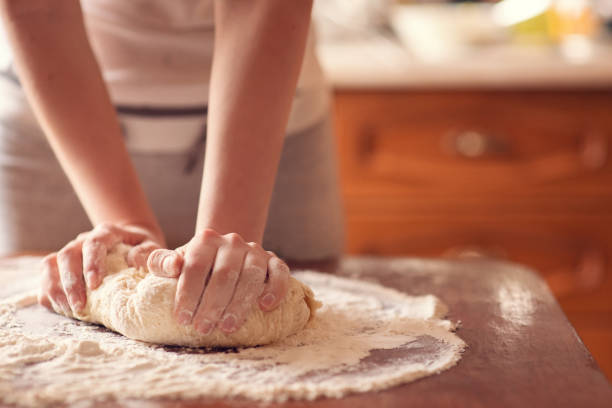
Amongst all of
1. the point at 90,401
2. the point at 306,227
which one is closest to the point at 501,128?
the point at 306,227

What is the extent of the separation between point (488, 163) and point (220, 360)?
1064mm

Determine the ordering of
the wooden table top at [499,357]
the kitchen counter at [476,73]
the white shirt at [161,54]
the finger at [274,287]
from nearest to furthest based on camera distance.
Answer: the wooden table top at [499,357] < the finger at [274,287] < the white shirt at [161,54] < the kitchen counter at [476,73]

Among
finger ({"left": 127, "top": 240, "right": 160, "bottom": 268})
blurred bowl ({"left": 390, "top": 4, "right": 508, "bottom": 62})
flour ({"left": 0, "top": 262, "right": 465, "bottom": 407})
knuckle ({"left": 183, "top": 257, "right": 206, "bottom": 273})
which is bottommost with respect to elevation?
flour ({"left": 0, "top": 262, "right": 465, "bottom": 407})

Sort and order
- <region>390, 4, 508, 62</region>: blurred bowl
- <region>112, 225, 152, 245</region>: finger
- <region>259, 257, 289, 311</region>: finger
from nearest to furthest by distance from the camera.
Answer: <region>259, 257, 289, 311</region>: finger < <region>112, 225, 152, 245</region>: finger < <region>390, 4, 508, 62</region>: blurred bowl

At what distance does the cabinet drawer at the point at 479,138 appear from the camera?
4.61 feet

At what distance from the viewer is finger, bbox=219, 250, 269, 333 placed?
49 cm

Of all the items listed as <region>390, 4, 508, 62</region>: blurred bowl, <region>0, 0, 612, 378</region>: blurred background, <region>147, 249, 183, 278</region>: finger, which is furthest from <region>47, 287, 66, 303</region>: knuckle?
<region>390, 4, 508, 62</region>: blurred bowl

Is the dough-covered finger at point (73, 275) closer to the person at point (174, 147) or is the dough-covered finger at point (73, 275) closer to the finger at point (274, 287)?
the person at point (174, 147)

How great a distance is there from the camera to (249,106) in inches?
23.8

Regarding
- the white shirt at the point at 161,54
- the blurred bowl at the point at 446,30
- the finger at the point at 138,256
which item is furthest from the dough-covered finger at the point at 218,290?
the blurred bowl at the point at 446,30

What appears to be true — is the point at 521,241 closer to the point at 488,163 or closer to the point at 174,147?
the point at 488,163

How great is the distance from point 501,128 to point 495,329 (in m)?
0.93

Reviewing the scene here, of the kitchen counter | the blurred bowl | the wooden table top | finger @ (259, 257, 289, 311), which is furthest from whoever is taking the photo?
the blurred bowl

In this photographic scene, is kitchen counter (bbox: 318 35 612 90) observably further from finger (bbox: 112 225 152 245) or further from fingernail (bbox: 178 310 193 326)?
fingernail (bbox: 178 310 193 326)
